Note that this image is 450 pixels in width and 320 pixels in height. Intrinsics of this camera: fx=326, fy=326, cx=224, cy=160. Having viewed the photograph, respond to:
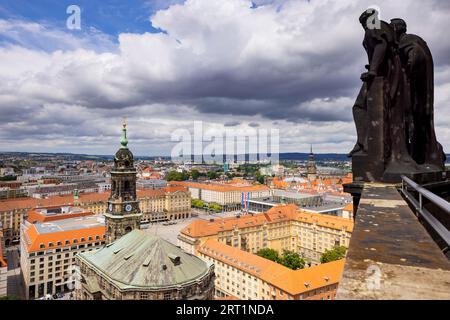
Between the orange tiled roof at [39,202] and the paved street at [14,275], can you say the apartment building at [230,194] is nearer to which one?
the orange tiled roof at [39,202]

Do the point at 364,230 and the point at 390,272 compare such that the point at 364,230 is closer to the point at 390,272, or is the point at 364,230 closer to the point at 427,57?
the point at 390,272

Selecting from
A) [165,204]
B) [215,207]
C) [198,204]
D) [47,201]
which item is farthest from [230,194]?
[47,201]

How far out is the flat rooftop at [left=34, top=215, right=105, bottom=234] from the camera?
48.4m

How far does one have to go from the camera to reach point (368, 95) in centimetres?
709

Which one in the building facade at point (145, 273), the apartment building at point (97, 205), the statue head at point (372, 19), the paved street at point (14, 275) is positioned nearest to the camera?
the statue head at point (372, 19)

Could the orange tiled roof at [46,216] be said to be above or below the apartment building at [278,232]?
above

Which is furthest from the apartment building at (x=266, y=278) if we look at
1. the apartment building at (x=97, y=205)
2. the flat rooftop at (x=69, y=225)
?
the apartment building at (x=97, y=205)

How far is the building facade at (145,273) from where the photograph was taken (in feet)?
62.7

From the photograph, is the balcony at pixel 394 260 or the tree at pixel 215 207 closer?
the balcony at pixel 394 260

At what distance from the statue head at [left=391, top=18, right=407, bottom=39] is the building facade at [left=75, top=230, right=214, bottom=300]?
17119 mm

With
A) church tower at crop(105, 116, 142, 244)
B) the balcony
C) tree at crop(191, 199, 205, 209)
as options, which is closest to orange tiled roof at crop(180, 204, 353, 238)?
church tower at crop(105, 116, 142, 244)

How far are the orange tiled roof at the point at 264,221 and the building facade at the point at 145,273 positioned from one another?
2797cm

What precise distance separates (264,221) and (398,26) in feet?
178

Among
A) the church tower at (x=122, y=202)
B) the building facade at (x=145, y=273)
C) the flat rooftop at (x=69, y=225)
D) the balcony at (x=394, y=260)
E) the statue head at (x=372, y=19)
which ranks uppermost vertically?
the statue head at (x=372, y=19)
